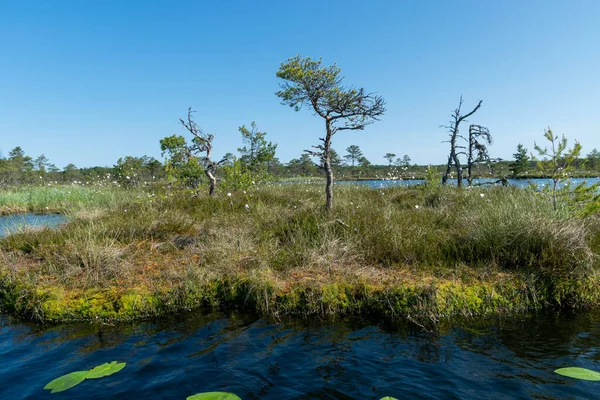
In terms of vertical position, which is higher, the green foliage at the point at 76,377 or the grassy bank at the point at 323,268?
the grassy bank at the point at 323,268

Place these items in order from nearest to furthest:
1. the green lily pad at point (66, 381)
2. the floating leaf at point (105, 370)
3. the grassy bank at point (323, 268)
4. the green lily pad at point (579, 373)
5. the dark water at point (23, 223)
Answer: the green lily pad at point (579, 373), the green lily pad at point (66, 381), the floating leaf at point (105, 370), the grassy bank at point (323, 268), the dark water at point (23, 223)

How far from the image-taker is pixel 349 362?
3.57m

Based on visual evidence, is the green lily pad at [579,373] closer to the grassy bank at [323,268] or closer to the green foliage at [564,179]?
the grassy bank at [323,268]

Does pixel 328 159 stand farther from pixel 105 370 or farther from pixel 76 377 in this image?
pixel 76 377

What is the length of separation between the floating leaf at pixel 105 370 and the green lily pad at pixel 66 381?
67 mm

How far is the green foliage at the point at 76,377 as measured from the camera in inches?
120

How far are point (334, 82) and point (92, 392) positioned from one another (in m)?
7.51

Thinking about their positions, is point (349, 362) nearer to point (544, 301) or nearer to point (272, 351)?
point (272, 351)

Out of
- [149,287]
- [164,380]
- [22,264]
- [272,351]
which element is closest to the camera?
[164,380]

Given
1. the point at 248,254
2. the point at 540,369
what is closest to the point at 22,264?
the point at 248,254

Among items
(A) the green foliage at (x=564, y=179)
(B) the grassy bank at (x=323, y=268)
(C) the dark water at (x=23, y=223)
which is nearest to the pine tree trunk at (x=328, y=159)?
(B) the grassy bank at (x=323, y=268)

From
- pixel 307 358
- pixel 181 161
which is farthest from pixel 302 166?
pixel 307 358

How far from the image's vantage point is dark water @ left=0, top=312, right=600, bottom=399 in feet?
10.2

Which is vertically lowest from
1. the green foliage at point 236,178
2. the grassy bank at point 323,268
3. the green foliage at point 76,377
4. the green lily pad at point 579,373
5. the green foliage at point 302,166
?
the green lily pad at point 579,373
